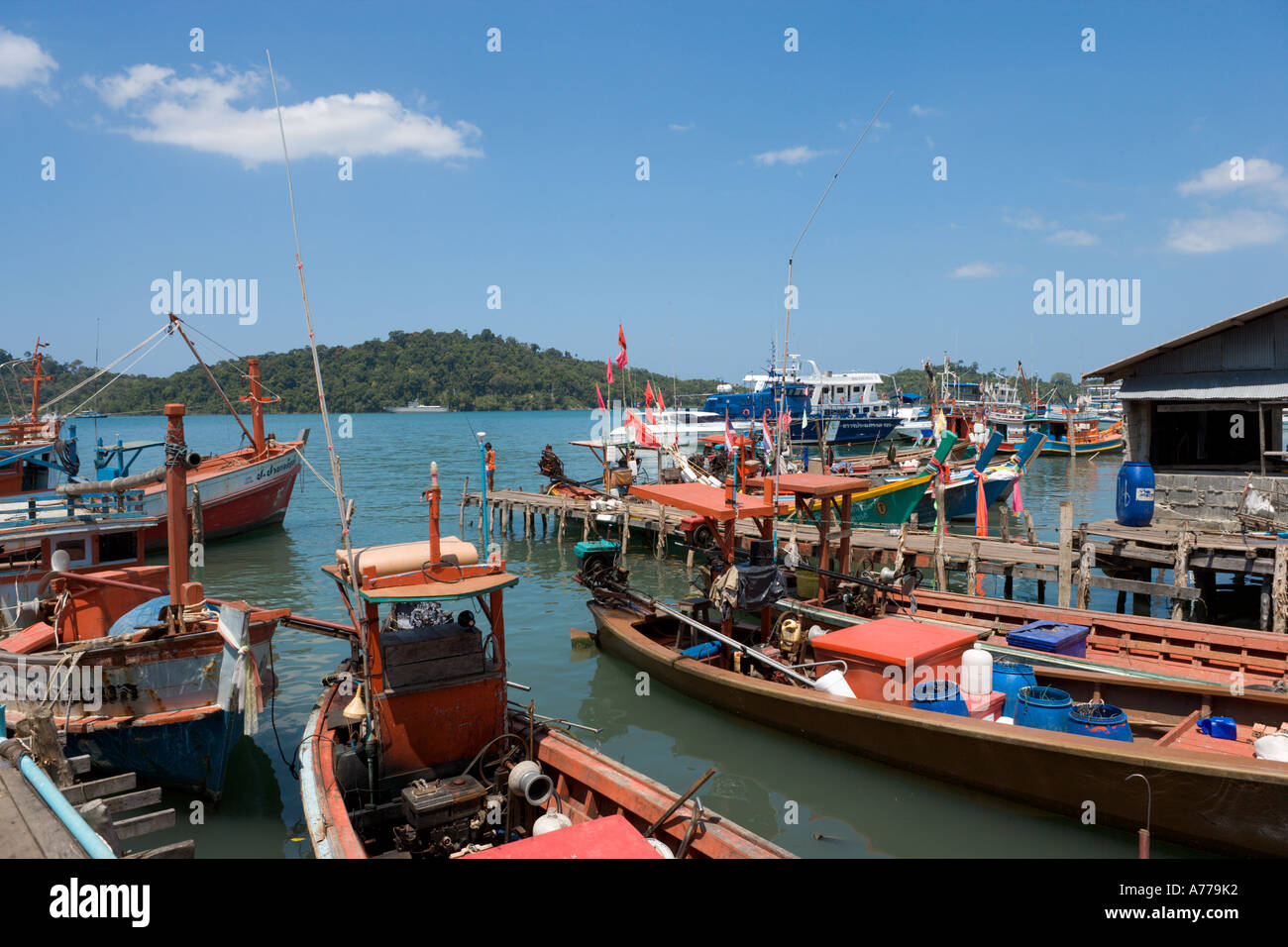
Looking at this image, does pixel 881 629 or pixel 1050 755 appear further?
pixel 881 629

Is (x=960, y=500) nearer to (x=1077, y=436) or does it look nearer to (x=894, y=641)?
(x=894, y=641)

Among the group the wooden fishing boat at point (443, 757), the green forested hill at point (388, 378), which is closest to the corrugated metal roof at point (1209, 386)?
the wooden fishing boat at point (443, 757)

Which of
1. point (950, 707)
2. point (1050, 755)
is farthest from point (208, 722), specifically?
point (1050, 755)

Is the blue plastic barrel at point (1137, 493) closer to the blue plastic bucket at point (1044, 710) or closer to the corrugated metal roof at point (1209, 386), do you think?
the corrugated metal roof at point (1209, 386)

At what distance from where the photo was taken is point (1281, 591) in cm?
1429

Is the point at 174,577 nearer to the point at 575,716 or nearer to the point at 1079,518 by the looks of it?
the point at 575,716

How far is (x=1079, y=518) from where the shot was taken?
A: 36.9 metres

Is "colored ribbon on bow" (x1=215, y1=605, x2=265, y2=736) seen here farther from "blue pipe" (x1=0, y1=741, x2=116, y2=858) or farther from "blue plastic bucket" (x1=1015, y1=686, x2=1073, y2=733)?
"blue plastic bucket" (x1=1015, y1=686, x2=1073, y2=733)

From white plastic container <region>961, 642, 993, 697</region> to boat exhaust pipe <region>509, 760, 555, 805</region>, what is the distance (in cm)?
601

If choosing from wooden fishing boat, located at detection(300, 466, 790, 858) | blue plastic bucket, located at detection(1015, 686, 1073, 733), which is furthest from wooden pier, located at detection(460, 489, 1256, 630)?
wooden fishing boat, located at detection(300, 466, 790, 858)

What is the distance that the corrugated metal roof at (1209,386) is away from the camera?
1638cm

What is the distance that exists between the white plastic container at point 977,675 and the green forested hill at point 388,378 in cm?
8877

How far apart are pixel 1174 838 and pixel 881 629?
412cm
